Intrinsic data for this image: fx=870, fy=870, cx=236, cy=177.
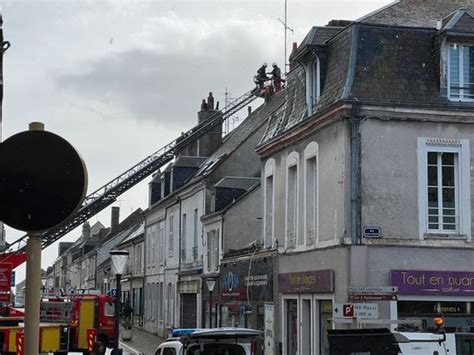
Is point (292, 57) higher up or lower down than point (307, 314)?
higher up

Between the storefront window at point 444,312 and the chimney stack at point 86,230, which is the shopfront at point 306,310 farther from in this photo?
the chimney stack at point 86,230

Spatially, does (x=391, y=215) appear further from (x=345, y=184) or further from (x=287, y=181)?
(x=287, y=181)

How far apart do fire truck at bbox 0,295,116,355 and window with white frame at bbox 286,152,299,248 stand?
5.75 meters

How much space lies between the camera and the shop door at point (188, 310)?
40900 millimetres

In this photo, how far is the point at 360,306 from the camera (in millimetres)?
17812

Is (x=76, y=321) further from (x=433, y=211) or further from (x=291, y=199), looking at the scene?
(x=433, y=211)

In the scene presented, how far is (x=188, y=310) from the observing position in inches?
1658

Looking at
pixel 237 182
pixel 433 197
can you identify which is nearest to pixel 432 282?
pixel 433 197

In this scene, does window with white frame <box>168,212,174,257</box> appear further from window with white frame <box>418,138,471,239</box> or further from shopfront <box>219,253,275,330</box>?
window with white frame <box>418,138,471,239</box>

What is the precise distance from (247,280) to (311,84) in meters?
8.76

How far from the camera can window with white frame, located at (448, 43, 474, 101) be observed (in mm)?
21766

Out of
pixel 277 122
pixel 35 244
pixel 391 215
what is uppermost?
pixel 277 122

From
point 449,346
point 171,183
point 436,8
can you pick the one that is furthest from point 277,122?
point 171,183

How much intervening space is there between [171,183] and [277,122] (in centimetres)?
1929
